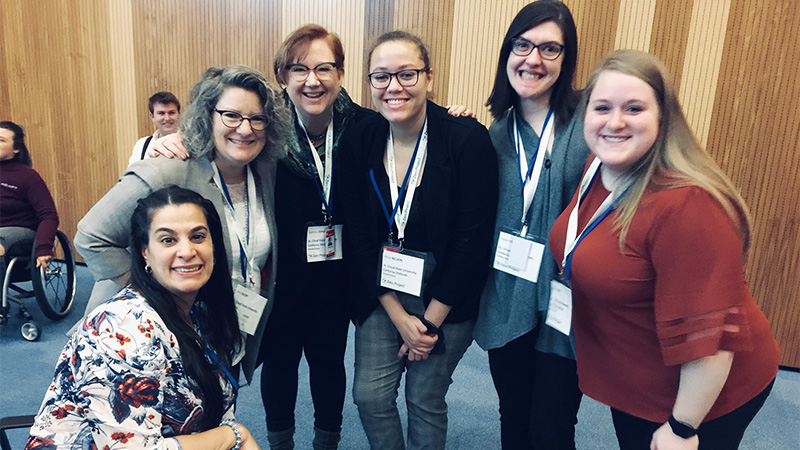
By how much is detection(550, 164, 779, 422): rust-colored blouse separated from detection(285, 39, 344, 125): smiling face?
972 millimetres

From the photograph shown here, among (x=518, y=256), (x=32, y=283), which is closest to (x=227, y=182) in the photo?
(x=518, y=256)

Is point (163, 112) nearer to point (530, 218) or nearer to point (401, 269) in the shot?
point (401, 269)

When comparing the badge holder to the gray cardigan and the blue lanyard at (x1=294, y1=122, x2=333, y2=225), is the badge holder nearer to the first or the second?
the blue lanyard at (x1=294, y1=122, x2=333, y2=225)

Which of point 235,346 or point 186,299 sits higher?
point 186,299

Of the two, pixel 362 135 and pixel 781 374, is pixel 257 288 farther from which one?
pixel 781 374

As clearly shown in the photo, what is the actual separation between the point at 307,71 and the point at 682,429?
1.62 meters

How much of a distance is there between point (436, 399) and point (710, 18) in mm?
2988

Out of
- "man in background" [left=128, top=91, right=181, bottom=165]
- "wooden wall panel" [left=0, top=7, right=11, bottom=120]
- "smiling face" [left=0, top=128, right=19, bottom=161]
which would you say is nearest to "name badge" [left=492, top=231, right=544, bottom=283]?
"man in background" [left=128, top=91, right=181, bottom=165]

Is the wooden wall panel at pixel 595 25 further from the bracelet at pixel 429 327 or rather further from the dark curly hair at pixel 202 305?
the dark curly hair at pixel 202 305

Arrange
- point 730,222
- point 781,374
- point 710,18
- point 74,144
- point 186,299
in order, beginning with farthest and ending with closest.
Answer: point 74,144 → point 781,374 → point 710,18 → point 186,299 → point 730,222

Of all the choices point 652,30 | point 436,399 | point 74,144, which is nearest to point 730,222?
point 436,399

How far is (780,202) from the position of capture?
10.9 feet

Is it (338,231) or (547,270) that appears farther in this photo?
(338,231)

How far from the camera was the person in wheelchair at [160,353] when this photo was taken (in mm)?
1217
